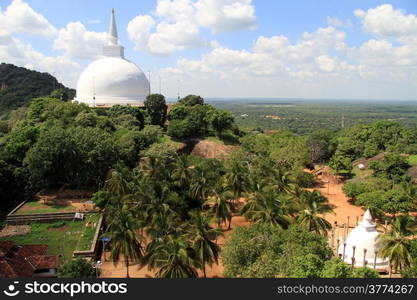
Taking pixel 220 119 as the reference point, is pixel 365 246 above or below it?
below

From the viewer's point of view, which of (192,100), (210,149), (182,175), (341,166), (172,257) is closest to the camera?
(172,257)

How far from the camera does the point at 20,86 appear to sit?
10250cm

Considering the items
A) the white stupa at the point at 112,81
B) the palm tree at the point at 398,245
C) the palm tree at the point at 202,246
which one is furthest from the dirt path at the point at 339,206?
the white stupa at the point at 112,81

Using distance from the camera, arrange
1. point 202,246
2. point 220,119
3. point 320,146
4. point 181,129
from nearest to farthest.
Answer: point 202,246, point 181,129, point 220,119, point 320,146

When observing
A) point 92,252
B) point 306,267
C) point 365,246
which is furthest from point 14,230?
point 365,246

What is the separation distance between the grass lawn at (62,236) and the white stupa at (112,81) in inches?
1187

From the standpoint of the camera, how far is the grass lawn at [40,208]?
31203 mm

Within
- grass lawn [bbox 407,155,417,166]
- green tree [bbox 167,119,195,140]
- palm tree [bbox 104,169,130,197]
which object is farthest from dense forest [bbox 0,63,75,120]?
grass lawn [bbox 407,155,417,166]

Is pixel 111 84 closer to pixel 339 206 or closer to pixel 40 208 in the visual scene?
pixel 40 208

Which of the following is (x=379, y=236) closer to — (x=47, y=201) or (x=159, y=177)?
(x=159, y=177)

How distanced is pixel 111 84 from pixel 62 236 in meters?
35.3

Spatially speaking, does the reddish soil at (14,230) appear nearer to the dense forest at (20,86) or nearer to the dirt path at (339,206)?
the dirt path at (339,206)

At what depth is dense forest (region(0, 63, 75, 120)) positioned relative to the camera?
9338 centimetres

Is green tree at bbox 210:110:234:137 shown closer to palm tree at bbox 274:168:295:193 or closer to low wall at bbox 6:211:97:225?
palm tree at bbox 274:168:295:193
